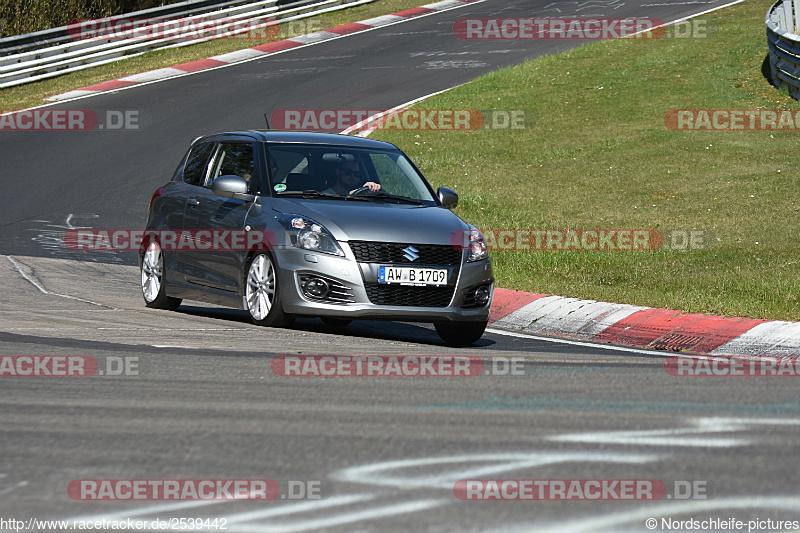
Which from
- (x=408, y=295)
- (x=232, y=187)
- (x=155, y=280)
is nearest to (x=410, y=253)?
(x=408, y=295)

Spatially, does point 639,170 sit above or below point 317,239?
above

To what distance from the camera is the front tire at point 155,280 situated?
11.4m

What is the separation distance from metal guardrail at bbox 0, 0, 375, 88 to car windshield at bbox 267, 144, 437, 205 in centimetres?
2142

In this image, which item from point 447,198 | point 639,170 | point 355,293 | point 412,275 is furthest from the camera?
point 639,170

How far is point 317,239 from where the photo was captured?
30.1ft

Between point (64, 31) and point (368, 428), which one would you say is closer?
point (368, 428)

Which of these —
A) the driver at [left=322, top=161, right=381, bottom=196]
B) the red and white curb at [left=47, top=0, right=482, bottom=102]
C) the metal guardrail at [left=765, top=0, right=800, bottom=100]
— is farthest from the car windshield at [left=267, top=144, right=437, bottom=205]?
the red and white curb at [left=47, top=0, right=482, bottom=102]

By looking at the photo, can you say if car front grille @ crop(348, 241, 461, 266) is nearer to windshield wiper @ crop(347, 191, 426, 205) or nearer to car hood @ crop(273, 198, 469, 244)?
car hood @ crop(273, 198, 469, 244)

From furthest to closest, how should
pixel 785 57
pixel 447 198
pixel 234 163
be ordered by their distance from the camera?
pixel 785 57, pixel 234 163, pixel 447 198

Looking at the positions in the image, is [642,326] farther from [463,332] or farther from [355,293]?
[355,293]

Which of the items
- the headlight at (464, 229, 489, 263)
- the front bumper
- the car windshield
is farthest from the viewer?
the car windshield

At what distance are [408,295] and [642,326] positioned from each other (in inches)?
84.1

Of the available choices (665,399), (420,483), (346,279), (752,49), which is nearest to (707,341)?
(346,279)

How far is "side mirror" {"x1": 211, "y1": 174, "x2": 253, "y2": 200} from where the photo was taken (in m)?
9.98
